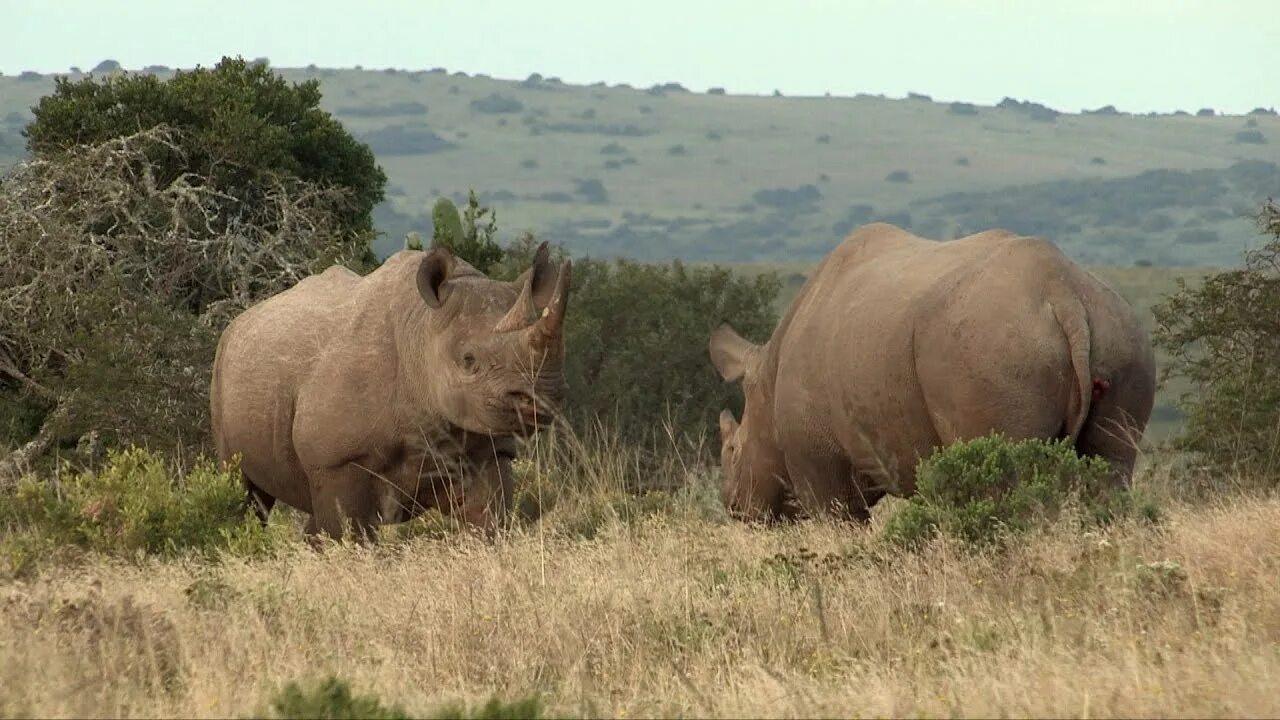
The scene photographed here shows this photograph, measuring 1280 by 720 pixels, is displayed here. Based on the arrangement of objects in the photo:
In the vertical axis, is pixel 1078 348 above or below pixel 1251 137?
above

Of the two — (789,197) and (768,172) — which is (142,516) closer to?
(789,197)

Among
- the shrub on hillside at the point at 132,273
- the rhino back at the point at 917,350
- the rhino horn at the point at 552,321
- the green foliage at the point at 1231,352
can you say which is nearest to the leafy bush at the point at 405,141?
the shrub on hillside at the point at 132,273

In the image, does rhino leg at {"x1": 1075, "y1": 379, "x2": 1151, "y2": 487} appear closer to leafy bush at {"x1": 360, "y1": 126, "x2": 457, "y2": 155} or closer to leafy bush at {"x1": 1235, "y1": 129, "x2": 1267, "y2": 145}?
leafy bush at {"x1": 360, "y1": 126, "x2": 457, "y2": 155}

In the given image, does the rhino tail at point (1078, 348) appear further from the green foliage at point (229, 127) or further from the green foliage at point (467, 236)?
the green foliage at point (229, 127)

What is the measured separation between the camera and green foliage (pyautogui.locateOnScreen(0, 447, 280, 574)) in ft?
36.9

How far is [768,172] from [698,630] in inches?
6599

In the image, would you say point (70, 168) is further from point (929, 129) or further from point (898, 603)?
point (929, 129)

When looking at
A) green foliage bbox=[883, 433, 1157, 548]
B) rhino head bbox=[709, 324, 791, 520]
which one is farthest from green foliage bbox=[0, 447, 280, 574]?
green foliage bbox=[883, 433, 1157, 548]

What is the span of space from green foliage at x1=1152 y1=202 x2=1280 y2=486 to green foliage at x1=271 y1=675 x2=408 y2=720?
10.5 metres

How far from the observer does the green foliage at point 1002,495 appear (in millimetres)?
9383

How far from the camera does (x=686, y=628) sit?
8.12 m

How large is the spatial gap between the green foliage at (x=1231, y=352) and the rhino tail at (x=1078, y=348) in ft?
20.2

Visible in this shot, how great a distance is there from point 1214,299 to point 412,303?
824 cm

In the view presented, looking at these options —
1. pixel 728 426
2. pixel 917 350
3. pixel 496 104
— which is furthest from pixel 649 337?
pixel 496 104
